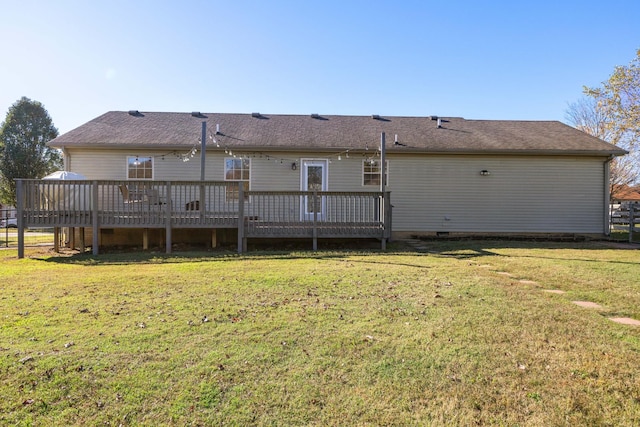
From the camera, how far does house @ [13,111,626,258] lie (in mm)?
10641

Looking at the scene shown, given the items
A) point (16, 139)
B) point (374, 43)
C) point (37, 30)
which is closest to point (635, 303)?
point (374, 43)

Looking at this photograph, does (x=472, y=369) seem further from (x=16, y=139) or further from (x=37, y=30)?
(x=16, y=139)

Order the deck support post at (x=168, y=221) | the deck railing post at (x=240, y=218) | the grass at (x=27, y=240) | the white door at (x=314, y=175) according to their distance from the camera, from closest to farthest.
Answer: the deck support post at (x=168, y=221) → the deck railing post at (x=240, y=218) → the grass at (x=27, y=240) → the white door at (x=314, y=175)

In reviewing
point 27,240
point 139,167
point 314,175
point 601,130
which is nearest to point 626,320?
point 314,175

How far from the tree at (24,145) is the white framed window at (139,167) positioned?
69.1 ft

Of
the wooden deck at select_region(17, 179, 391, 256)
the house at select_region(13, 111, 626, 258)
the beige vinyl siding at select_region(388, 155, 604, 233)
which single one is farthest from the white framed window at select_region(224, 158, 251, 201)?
the beige vinyl siding at select_region(388, 155, 604, 233)

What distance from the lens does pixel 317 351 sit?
2768 mm

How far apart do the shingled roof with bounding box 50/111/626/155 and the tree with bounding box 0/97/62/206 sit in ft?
61.5

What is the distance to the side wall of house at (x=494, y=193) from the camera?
1114 cm

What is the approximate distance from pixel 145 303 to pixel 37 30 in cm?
968

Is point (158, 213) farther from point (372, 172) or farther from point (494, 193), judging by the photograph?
point (494, 193)

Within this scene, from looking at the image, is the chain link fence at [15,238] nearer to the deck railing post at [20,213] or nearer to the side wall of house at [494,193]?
the deck railing post at [20,213]

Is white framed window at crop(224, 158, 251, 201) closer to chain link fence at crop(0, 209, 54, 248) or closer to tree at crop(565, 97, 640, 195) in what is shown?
chain link fence at crop(0, 209, 54, 248)

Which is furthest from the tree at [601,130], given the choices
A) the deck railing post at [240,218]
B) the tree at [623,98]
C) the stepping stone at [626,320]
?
the deck railing post at [240,218]
